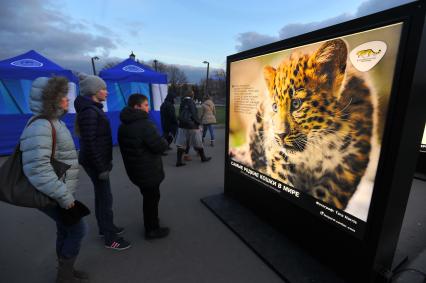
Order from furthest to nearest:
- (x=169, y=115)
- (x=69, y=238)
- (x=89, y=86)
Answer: (x=169, y=115) < (x=89, y=86) < (x=69, y=238)

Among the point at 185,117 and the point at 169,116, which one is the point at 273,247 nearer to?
the point at 185,117

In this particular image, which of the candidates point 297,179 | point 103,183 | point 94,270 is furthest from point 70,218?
point 297,179

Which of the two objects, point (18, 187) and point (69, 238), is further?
point (69, 238)

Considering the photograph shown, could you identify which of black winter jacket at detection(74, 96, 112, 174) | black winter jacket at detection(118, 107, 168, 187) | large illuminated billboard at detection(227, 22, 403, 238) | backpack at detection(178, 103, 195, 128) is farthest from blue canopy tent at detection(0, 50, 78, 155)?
large illuminated billboard at detection(227, 22, 403, 238)

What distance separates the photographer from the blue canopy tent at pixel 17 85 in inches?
226

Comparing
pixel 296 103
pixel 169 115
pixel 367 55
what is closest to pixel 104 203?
pixel 296 103

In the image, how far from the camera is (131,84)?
24.2 feet

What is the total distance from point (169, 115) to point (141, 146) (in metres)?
3.96

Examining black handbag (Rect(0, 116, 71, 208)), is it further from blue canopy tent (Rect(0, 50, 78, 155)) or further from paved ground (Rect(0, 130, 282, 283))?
blue canopy tent (Rect(0, 50, 78, 155))

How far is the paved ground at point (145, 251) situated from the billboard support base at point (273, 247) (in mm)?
87

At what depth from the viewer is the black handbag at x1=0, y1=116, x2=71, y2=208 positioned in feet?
5.24

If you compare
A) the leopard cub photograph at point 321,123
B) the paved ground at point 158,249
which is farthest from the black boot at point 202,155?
the leopard cub photograph at point 321,123

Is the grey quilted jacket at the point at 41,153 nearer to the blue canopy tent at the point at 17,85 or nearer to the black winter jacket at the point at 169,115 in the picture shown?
the black winter jacket at the point at 169,115

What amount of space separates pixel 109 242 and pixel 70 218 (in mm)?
979
